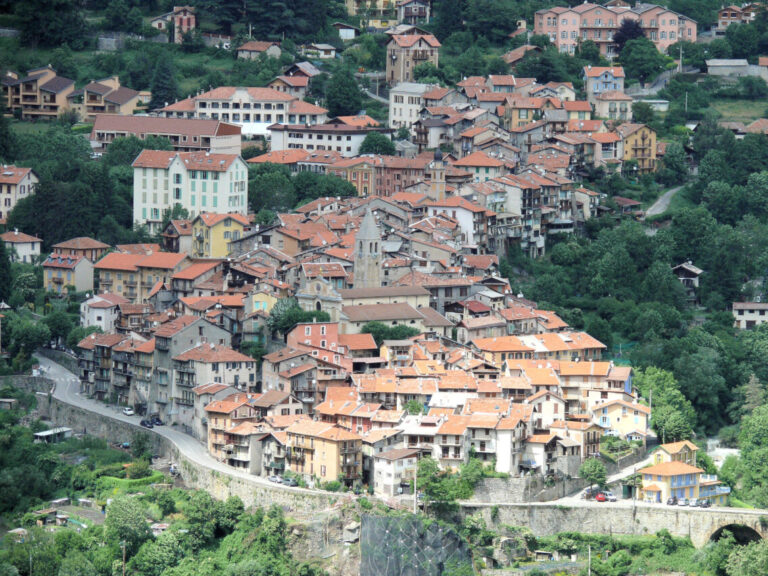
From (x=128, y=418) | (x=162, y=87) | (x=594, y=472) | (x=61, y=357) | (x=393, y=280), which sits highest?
(x=162, y=87)

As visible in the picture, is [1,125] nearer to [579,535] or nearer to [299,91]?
[579,535]

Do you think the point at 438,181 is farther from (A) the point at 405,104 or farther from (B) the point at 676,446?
(B) the point at 676,446

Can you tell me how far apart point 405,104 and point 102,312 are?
24.1 m

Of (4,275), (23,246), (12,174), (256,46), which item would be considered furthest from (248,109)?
(4,275)

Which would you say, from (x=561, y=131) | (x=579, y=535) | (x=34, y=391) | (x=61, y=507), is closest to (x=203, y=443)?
(x=61, y=507)

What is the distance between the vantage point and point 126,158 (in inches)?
2913

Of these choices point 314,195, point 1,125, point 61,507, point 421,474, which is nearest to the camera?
point 1,125

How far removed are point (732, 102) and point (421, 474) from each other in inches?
1774

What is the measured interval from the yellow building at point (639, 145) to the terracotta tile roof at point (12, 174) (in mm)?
26385

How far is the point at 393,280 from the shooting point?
6050 centimetres

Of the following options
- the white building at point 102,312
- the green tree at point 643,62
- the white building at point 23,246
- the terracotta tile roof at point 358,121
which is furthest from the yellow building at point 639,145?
the white building at point 23,246

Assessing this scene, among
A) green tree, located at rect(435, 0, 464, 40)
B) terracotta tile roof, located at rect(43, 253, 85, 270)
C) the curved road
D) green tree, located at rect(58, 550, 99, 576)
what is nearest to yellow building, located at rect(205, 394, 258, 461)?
the curved road

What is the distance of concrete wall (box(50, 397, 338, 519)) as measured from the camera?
156ft

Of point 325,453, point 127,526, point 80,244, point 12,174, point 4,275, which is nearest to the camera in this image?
point 127,526
